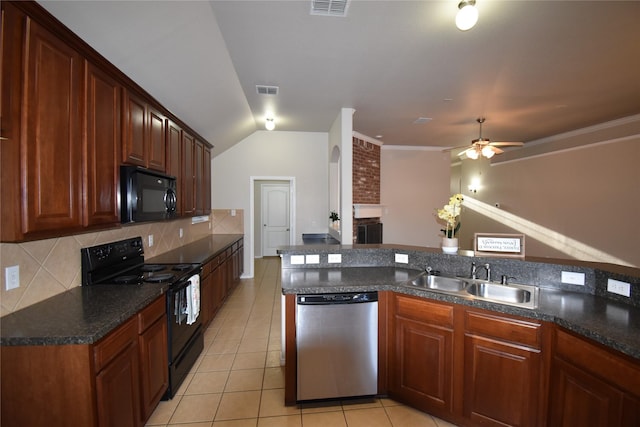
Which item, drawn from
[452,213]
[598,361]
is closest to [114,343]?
[598,361]

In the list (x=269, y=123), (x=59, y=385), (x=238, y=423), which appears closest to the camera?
(x=59, y=385)

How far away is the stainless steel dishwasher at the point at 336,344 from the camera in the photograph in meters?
1.96

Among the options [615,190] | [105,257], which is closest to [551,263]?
[105,257]

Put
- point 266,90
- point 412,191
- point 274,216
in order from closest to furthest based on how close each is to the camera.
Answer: point 266,90 → point 412,191 → point 274,216

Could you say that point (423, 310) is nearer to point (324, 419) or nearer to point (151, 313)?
point (324, 419)

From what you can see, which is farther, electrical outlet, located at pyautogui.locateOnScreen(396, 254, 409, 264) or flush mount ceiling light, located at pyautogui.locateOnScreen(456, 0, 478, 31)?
electrical outlet, located at pyautogui.locateOnScreen(396, 254, 409, 264)

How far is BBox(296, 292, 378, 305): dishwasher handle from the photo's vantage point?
1.96 meters

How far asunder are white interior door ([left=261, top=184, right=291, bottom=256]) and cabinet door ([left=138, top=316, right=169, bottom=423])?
18.1 ft

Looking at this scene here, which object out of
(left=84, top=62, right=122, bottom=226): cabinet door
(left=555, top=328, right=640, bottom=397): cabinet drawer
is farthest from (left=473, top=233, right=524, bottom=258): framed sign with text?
(left=84, top=62, right=122, bottom=226): cabinet door

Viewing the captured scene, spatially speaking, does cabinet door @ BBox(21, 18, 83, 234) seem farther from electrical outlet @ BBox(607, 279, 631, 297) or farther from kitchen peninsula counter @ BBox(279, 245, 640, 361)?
electrical outlet @ BBox(607, 279, 631, 297)

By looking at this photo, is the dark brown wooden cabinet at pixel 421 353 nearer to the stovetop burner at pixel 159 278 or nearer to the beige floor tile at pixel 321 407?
the beige floor tile at pixel 321 407

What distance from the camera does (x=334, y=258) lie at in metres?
2.55

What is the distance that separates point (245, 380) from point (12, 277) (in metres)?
1.77

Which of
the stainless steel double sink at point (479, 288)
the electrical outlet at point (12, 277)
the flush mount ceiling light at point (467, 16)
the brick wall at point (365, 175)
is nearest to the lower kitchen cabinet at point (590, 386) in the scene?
the stainless steel double sink at point (479, 288)
